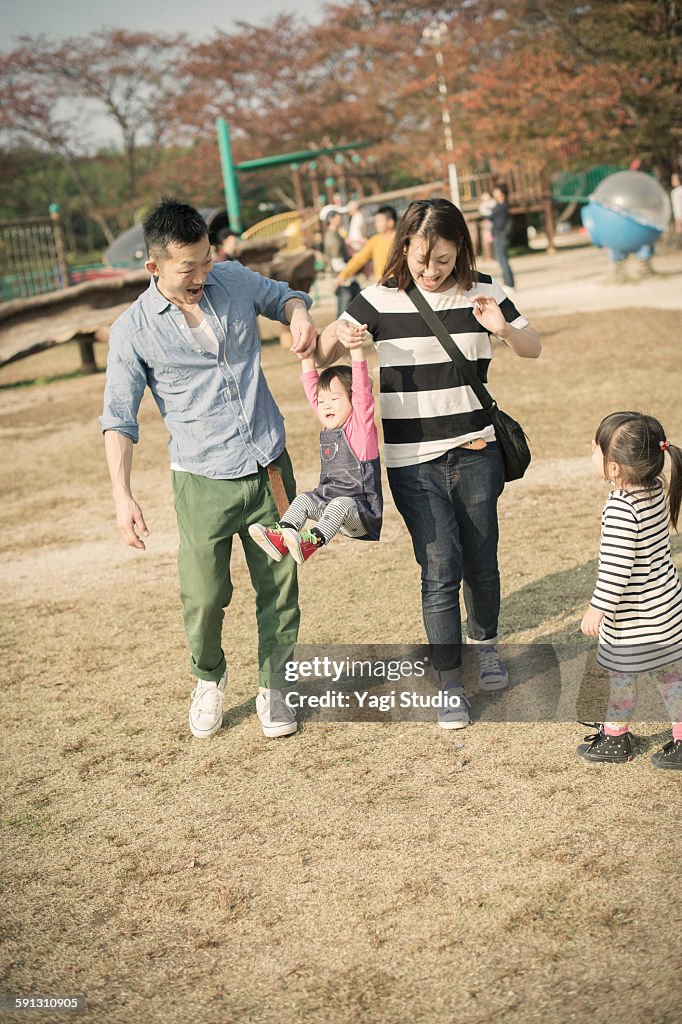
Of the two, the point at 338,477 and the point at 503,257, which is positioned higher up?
the point at 503,257

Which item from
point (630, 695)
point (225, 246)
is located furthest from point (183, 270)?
point (225, 246)

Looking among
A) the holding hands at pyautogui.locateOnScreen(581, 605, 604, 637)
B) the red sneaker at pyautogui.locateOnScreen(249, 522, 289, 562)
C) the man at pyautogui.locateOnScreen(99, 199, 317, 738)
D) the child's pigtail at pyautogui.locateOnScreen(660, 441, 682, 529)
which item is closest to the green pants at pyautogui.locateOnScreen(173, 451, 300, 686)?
the man at pyautogui.locateOnScreen(99, 199, 317, 738)

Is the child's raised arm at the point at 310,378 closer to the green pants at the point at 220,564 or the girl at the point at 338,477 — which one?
the girl at the point at 338,477

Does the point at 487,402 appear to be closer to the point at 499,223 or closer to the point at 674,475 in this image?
the point at 674,475

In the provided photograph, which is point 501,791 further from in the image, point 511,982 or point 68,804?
point 68,804

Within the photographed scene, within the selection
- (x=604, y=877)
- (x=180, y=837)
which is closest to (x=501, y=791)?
(x=604, y=877)

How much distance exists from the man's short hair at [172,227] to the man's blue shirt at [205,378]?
19 cm

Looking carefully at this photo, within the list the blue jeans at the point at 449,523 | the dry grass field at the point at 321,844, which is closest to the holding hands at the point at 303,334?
the blue jeans at the point at 449,523

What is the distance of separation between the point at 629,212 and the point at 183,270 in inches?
562

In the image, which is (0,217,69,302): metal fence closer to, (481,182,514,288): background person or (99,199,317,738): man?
(481,182,514,288): background person

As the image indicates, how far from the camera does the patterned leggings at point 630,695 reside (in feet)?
10.4

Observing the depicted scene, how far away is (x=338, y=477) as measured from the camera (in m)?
3.63

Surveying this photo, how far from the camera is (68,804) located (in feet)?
11.2

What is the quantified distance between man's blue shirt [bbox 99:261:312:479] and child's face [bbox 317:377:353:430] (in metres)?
0.18
